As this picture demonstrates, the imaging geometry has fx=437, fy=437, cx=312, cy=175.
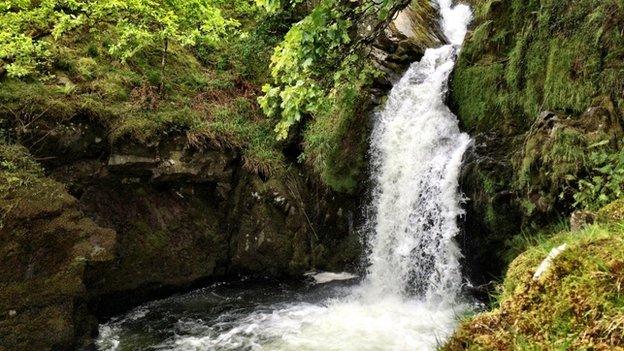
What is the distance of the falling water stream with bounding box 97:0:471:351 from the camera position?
21.3 ft

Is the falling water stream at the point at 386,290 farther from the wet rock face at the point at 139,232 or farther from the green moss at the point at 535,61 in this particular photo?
the green moss at the point at 535,61

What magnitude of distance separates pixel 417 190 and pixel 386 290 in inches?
77.2

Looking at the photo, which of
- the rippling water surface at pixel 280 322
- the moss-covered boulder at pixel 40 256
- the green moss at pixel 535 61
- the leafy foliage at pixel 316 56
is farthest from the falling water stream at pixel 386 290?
the leafy foliage at pixel 316 56

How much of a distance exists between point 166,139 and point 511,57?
630 centimetres

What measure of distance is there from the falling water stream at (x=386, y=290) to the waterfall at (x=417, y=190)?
0.02 metres

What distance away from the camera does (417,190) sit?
8062mm

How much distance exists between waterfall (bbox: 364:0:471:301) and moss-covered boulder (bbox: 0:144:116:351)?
4.88 metres

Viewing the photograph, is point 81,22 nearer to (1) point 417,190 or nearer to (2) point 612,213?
(1) point 417,190

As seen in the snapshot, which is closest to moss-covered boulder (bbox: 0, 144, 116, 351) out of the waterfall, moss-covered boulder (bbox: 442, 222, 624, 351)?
the waterfall

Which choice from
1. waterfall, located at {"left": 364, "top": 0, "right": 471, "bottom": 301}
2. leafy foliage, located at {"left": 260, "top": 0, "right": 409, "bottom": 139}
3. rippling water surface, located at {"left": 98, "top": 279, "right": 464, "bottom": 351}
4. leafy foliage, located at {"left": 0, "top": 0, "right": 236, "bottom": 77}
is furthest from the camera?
waterfall, located at {"left": 364, "top": 0, "right": 471, "bottom": 301}

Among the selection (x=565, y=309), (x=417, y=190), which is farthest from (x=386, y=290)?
(x=565, y=309)

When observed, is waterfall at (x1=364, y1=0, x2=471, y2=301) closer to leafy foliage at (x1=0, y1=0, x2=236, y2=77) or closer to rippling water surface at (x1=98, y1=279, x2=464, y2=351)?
rippling water surface at (x1=98, y1=279, x2=464, y2=351)

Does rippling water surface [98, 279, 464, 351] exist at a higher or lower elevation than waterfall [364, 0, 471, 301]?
lower

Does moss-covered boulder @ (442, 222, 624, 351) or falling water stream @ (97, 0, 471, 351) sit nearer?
moss-covered boulder @ (442, 222, 624, 351)
